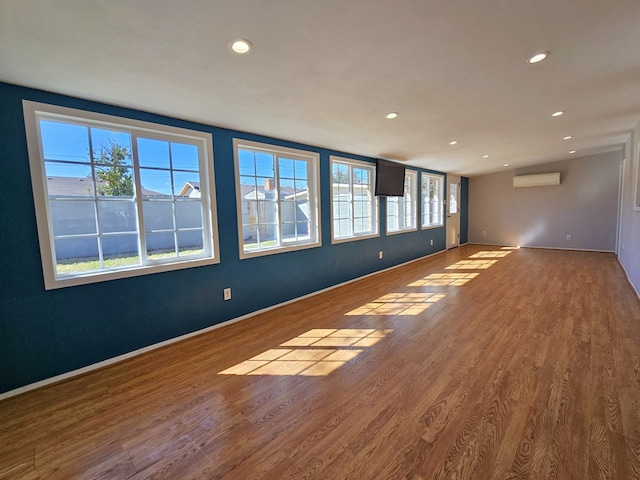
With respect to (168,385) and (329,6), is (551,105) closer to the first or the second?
(329,6)

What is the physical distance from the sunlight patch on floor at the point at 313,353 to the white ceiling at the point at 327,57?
226cm

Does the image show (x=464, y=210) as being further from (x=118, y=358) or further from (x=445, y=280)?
(x=118, y=358)

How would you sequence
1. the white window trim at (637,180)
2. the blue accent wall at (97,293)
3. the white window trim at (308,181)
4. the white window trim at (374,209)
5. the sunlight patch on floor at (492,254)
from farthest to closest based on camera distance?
the sunlight patch on floor at (492,254)
the white window trim at (374,209)
the white window trim at (637,180)
the white window trim at (308,181)
the blue accent wall at (97,293)

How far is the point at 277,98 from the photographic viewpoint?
2.51 meters

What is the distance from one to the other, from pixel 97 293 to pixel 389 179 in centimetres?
484

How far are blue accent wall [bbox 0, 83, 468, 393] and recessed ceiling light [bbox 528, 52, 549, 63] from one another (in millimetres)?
2616

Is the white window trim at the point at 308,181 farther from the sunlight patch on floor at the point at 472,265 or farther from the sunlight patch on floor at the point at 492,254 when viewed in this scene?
the sunlight patch on floor at the point at 492,254

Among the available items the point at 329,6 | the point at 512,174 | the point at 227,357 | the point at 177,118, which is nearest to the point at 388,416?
the point at 227,357

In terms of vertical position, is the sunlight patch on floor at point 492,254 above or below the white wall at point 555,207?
below

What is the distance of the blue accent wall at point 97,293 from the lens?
2.03 meters

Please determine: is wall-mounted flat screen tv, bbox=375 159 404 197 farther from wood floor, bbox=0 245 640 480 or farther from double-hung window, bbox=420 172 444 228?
wood floor, bbox=0 245 640 480

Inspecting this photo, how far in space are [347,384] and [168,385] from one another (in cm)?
135

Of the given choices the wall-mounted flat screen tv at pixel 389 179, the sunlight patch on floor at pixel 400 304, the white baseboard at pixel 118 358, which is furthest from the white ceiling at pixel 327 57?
the sunlight patch on floor at pixel 400 304

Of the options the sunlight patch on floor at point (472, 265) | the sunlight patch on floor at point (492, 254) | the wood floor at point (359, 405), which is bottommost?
the wood floor at point (359, 405)
